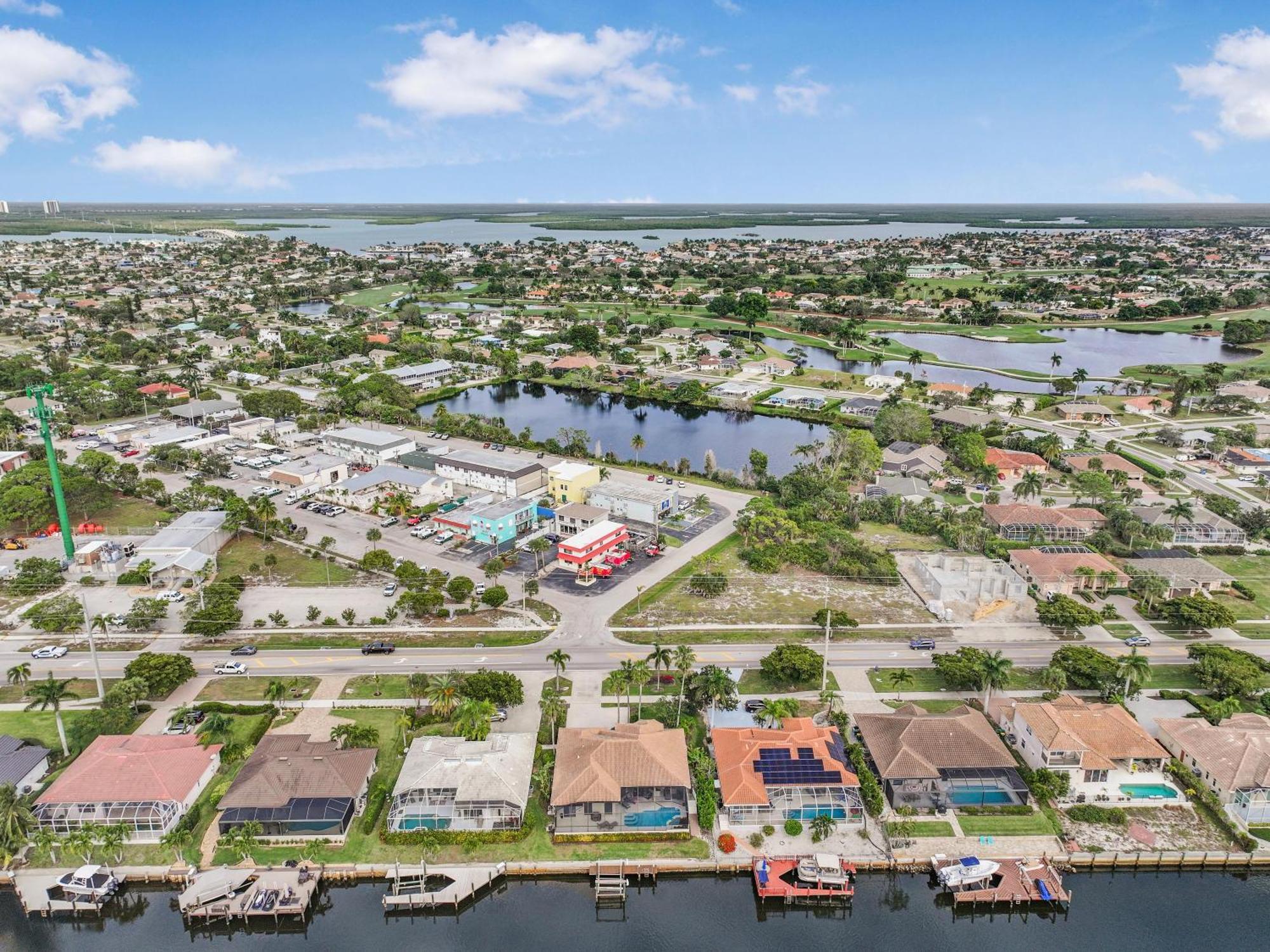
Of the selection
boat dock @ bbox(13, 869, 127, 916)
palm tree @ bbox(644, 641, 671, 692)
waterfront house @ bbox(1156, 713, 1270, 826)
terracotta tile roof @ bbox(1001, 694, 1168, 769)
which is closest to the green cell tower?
boat dock @ bbox(13, 869, 127, 916)

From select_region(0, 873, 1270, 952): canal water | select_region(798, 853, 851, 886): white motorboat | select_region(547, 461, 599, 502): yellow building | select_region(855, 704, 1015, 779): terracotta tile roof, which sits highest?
select_region(547, 461, 599, 502): yellow building

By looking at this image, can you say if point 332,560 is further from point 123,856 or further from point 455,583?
point 123,856

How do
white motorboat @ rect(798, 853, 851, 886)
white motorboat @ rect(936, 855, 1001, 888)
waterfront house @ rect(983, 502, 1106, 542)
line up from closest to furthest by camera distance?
white motorboat @ rect(936, 855, 1001, 888)
white motorboat @ rect(798, 853, 851, 886)
waterfront house @ rect(983, 502, 1106, 542)

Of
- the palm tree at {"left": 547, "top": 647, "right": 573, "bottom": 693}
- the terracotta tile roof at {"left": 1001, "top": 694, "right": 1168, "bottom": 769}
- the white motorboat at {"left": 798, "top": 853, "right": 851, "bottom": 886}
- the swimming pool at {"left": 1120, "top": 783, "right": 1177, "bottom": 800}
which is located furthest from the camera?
the palm tree at {"left": 547, "top": 647, "right": 573, "bottom": 693}

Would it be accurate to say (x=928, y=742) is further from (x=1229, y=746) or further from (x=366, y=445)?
(x=366, y=445)

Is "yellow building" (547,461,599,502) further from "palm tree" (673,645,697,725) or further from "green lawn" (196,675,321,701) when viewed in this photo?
"palm tree" (673,645,697,725)

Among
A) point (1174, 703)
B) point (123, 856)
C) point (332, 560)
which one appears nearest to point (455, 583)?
point (332, 560)

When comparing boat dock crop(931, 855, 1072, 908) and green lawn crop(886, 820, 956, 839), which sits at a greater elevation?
green lawn crop(886, 820, 956, 839)

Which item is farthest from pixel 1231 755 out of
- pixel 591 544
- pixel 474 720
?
pixel 591 544

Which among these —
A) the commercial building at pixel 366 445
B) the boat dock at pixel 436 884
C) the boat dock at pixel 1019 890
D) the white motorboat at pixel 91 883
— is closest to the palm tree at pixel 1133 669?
the boat dock at pixel 1019 890
